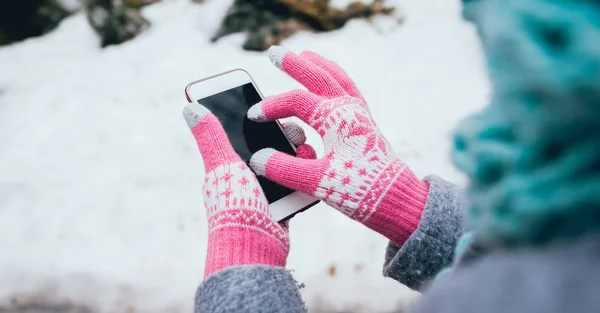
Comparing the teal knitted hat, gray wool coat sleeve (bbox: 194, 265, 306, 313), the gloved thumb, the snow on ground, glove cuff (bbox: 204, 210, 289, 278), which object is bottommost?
the snow on ground

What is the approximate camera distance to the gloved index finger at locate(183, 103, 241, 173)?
0.79 m

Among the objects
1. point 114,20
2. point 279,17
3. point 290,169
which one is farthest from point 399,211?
point 114,20

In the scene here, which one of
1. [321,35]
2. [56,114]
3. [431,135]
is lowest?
[56,114]

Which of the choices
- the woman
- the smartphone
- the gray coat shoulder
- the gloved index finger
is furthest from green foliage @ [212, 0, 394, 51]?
the gray coat shoulder

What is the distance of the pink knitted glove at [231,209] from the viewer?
0.67 metres

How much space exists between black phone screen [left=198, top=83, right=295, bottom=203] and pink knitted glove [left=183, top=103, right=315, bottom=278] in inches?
1.6

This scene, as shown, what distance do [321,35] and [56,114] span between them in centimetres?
81

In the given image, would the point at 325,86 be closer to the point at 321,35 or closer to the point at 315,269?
the point at 315,269

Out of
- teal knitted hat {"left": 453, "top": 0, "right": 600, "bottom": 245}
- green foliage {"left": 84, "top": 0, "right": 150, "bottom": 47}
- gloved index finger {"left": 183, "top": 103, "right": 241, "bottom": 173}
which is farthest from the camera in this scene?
green foliage {"left": 84, "top": 0, "right": 150, "bottom": 47}

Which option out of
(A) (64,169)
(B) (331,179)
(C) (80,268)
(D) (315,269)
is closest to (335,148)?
(B) (331,179)

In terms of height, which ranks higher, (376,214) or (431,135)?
(376,214)

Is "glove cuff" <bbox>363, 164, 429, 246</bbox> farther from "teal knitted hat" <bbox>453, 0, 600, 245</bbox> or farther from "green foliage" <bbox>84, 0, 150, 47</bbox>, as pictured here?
"green foliage" <bbox>84, 0, 150, 47</bbox>

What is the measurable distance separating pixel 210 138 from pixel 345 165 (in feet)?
0.83

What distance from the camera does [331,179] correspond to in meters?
0.73
